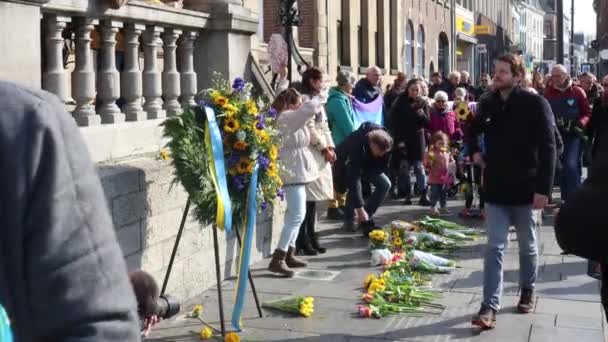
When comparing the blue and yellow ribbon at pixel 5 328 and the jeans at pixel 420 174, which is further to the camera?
the jeans at pixel 420 174

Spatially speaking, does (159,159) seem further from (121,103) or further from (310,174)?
(310,174)

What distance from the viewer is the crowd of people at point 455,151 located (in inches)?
234

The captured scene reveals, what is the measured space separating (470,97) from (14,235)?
1674cm

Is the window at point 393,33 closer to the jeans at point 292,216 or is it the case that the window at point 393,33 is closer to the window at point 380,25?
the window at point 380,25

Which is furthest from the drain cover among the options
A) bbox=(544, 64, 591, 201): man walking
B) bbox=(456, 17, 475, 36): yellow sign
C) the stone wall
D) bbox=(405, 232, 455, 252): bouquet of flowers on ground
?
bbox=(456, 17, 475, 36): yellow sign

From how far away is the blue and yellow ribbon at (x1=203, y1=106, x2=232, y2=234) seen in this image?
568cm

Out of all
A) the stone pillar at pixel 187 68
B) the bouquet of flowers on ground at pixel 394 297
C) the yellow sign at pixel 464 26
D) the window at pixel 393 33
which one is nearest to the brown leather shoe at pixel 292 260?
the bouquet of flowers on ground at pixel 394 297

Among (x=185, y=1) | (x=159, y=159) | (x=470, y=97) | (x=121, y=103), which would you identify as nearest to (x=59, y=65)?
(x=159, y=159)

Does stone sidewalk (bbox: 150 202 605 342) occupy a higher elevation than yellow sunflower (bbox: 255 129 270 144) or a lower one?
lower

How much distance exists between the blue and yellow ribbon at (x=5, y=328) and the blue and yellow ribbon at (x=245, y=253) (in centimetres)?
471

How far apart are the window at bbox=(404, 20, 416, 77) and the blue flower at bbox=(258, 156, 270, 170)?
2872 cm

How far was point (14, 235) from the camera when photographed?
4.00ft

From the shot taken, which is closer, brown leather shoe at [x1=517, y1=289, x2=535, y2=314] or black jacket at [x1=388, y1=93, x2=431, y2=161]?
brown leather shoe at [x1=517, y1=289, x2=535, y2=314]

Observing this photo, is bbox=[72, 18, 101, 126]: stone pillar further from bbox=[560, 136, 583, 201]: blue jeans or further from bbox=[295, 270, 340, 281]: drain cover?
bbox=[560, 136, 583, 201]: blue jeans
